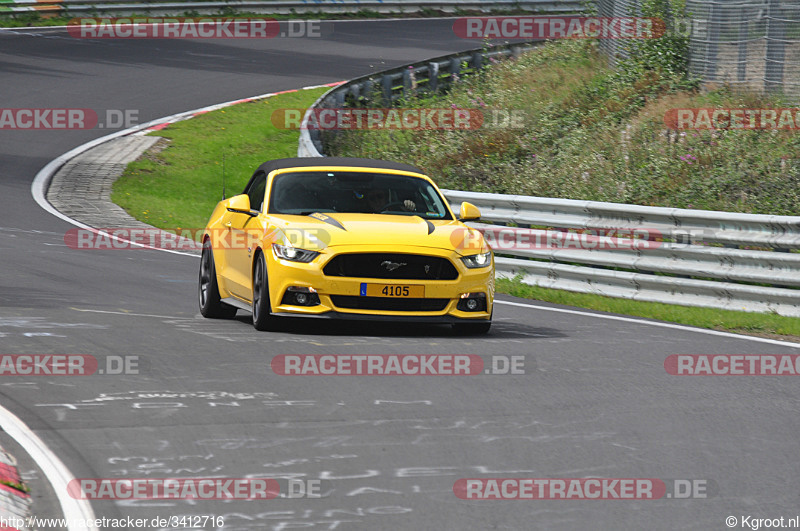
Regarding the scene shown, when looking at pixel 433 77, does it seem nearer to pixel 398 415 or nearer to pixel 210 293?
pixel 210 293

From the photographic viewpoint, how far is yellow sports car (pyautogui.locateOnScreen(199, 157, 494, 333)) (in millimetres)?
10547

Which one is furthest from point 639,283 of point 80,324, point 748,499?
point 748,499

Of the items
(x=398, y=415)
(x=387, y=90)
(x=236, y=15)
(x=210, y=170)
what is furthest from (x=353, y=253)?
(x=236, y=15)

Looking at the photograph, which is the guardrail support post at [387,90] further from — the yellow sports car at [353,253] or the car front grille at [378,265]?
the car front grille at [378,265]

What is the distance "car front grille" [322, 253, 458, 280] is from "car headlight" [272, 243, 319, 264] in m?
0.16

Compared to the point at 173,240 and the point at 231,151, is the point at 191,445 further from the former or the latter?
the point at 231,151

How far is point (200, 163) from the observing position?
25.3 metres

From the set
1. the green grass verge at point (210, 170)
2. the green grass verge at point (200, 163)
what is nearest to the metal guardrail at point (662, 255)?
the green grass verge at point (210, 170)

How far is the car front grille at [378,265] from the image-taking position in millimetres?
10562

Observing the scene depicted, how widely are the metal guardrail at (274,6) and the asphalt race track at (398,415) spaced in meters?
27.4

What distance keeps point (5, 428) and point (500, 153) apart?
52.8 ft

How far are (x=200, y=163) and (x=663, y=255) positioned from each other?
13.5 metres

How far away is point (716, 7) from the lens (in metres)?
21.2

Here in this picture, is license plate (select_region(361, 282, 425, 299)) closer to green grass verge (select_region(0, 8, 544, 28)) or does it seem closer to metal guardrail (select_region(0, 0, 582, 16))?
green grass verge (select_region(0, 8, 544, 28))
